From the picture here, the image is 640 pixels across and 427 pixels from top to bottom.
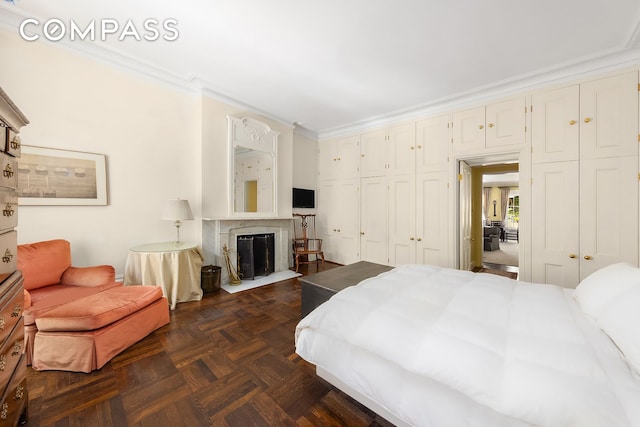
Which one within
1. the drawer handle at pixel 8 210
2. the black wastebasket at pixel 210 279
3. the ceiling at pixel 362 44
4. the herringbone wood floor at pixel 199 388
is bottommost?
the herringbone wood floor at pixel 199 388

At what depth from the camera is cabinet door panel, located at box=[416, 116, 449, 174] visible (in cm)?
374

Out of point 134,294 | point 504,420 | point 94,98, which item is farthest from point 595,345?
point 94,98

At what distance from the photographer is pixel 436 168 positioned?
381cm

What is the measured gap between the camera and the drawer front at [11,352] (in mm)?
971

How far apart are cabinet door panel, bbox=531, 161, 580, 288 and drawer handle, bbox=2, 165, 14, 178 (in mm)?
4590

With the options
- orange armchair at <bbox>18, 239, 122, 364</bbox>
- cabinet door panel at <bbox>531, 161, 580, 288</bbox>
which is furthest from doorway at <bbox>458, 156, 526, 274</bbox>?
orange armchair at <bbox>18, 239, 122, 364</bbox>

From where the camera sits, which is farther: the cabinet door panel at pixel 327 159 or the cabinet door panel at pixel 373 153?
the cabinet door panel at pixel 327 159

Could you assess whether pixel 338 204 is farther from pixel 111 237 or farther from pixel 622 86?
pixel 622 86

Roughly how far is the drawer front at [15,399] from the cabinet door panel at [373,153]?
442 cm

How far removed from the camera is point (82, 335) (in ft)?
5.48

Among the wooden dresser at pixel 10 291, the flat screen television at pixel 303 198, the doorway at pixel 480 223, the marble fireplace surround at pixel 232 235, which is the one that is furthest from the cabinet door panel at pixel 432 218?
the wooden dresser at pixel 10 291

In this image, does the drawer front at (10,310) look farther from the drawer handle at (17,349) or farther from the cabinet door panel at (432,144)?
the cabinet door panel at (432,144)

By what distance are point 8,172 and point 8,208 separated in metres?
0.16

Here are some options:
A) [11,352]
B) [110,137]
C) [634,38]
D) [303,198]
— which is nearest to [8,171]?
[11,352]
